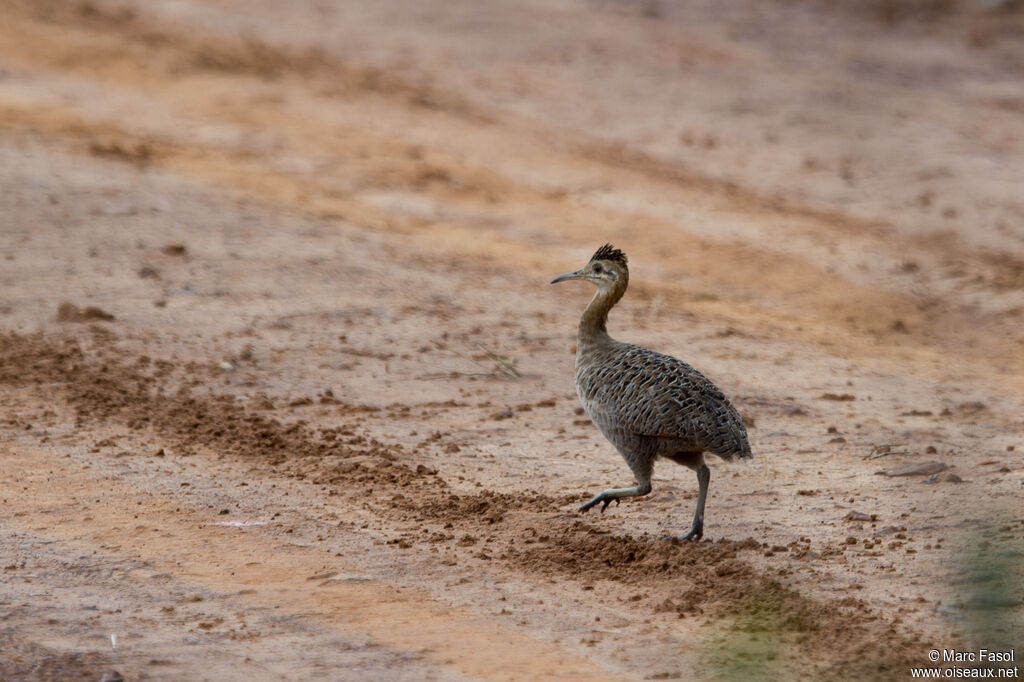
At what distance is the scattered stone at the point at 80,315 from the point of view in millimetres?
10438

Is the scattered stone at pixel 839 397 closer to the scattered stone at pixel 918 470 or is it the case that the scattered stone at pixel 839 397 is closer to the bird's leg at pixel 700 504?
the scattered stone at pixel 918 470

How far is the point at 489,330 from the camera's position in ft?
35.1

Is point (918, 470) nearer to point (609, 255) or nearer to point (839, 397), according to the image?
→ point (839, 397)

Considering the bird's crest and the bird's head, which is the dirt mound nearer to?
the bird's head

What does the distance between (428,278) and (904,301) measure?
4.13 metres

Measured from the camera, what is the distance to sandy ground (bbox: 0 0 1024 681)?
5.80 m

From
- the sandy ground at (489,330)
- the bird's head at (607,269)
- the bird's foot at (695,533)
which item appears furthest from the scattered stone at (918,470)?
the bird's head at (607,269)

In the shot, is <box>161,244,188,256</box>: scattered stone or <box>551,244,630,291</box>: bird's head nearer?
<box>551,244,630,291</box>: bird's head

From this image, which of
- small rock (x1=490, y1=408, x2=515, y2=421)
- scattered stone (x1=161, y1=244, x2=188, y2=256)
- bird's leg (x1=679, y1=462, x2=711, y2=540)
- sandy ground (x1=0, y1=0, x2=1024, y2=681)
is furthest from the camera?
scattered stone (x1=161, y1=244, x2=188, y2=256)

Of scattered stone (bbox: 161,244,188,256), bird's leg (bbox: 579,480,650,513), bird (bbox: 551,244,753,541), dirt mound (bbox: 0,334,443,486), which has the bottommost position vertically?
dirt mound (bbox: 0,334,443,486)

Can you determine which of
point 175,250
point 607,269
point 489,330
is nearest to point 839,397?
point 607,269

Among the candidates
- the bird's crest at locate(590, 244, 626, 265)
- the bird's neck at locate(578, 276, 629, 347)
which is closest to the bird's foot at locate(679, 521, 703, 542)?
the bird's neck at locate(578, 276, 629, 347)

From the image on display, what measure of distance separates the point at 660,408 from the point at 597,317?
46.7 inches

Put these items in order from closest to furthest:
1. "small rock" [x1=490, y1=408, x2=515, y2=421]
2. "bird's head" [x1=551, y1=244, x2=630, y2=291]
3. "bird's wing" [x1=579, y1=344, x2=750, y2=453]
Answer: "bird's wing" [x1=579, y1=344, x2=750, y2=453], "bird's head" [x1=551, y1=244, x2=630, y2=291], "small rock" [x1=490, y1=408, x2=515, y2=421]
